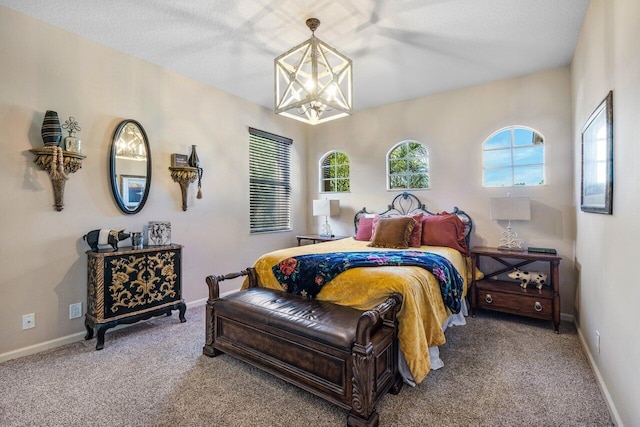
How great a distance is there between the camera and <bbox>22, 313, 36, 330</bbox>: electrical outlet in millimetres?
2514

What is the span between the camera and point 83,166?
9.31 feet

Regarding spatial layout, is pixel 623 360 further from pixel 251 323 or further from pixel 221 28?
pixel 221 28

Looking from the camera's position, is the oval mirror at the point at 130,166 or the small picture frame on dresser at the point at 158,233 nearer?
the oval mirror at the point at 130,166

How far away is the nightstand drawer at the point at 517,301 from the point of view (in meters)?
2.95

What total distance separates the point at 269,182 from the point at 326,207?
3.22 feet

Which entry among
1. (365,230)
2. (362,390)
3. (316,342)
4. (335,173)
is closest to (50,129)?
(316,342)

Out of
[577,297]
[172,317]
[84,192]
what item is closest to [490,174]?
[577,297]

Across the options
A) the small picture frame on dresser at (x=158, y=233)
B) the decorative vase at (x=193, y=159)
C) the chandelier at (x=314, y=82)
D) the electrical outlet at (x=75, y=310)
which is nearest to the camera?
the chandelier at (x=314, y=82)

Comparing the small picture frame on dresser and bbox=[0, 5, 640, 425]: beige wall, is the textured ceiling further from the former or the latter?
the small picture frame on dresser

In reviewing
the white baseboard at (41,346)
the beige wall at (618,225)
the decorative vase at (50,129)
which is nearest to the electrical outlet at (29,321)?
the white baseboard at (41,346)

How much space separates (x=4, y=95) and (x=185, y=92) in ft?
5.29

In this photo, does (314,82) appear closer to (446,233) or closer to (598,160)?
(598,160)

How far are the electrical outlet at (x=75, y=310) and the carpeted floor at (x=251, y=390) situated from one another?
0.25 meters

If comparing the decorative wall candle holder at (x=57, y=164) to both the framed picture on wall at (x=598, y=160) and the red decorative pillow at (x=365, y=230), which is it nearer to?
the red decorative pillow at (x=365, y=230)
